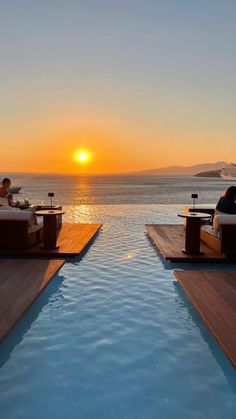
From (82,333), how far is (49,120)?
2004cm

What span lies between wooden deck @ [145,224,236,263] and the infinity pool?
4.47 feet

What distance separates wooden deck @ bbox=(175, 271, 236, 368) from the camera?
3.34 m

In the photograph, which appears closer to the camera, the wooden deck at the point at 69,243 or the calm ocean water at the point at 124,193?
the wooden deck at the point at 69,243

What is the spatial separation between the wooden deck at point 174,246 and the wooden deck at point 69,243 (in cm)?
145

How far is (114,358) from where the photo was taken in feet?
10.4

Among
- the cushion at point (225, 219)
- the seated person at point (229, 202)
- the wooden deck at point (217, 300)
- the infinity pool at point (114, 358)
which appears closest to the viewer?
the infinity pool at point (114, 358)

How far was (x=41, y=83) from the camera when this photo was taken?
14.4m

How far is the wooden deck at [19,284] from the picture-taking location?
3.79 metres

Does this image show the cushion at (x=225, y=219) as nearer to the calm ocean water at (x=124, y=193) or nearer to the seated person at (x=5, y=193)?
the seated person at (x=5, y=193)

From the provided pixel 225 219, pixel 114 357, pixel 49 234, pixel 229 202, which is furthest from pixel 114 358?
pixel 229 202

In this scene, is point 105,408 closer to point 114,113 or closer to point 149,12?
point 149,12

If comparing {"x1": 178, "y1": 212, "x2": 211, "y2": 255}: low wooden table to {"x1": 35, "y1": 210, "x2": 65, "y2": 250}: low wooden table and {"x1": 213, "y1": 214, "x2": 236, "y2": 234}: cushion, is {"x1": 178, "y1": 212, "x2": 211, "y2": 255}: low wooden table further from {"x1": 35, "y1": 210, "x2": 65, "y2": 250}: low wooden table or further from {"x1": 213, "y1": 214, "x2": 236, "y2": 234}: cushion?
{"x1": 35, "y1": 210, "x2": 65, "y2": 250}: low wooden table

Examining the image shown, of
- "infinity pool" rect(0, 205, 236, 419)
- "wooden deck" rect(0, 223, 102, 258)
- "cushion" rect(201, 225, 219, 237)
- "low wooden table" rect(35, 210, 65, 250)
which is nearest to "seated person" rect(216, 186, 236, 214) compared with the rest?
"cushion" rect(201, 225, 219, 237)

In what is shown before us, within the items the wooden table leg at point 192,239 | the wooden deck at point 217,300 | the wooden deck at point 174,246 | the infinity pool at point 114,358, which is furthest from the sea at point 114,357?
the wooden table leg at point 192,239
